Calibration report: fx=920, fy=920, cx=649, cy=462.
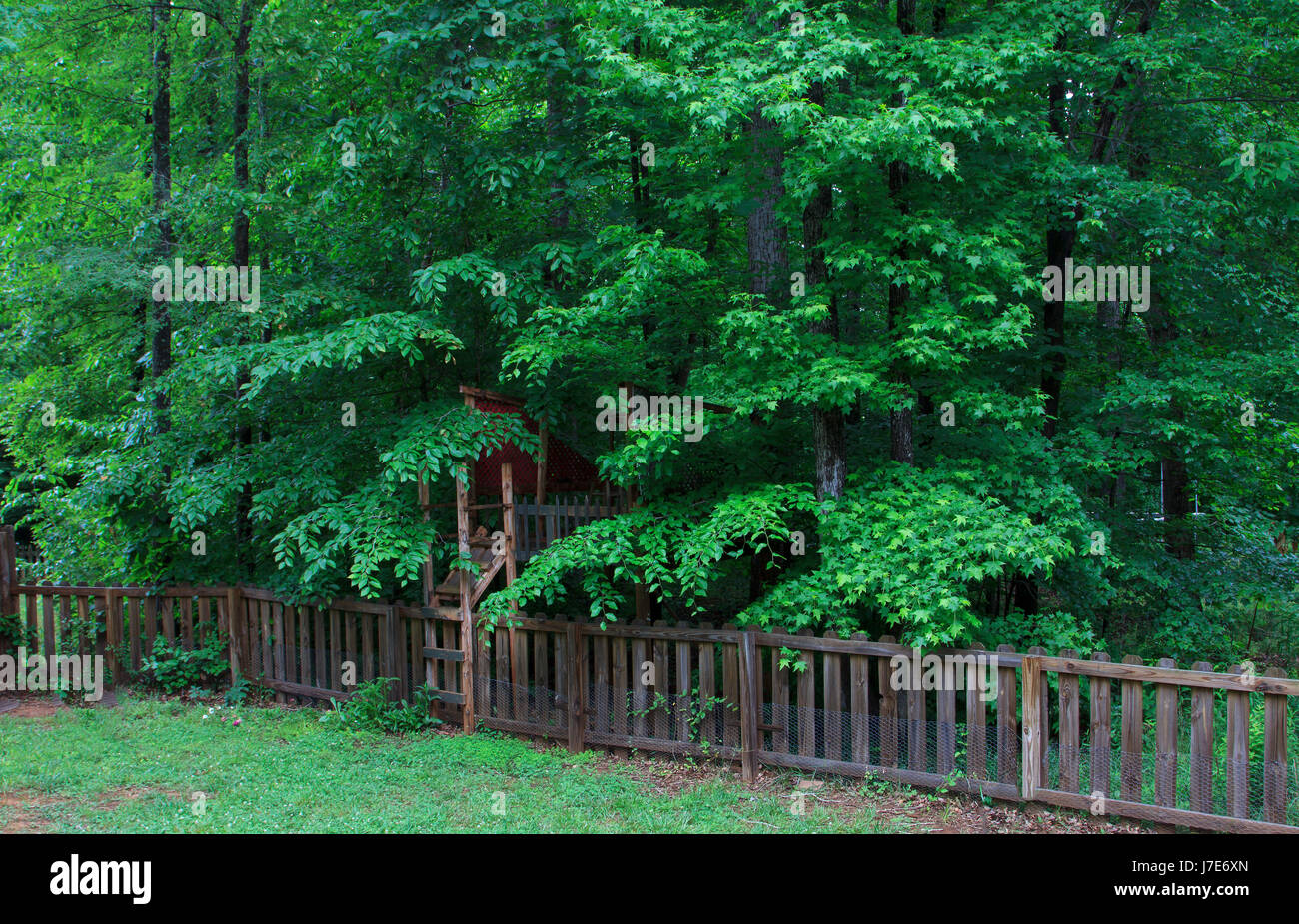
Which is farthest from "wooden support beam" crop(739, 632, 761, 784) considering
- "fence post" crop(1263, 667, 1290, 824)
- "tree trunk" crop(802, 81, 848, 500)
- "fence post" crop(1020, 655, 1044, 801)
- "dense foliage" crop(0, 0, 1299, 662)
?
"fence post" crop(1263, 667, 1290, 824)

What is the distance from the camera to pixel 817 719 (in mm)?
7172

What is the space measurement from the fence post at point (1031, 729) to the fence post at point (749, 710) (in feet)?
6.53

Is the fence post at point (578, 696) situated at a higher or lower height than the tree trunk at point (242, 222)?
lower

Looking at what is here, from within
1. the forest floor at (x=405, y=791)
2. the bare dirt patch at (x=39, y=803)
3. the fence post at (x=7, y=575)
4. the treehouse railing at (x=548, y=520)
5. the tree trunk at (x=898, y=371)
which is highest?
the tree trunk at (x=898, y=371)

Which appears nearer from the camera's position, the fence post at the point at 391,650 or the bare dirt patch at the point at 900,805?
the bare dirt patch at the point at 900,805

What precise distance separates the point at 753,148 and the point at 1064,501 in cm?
408

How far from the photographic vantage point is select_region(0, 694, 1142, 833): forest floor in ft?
20.4

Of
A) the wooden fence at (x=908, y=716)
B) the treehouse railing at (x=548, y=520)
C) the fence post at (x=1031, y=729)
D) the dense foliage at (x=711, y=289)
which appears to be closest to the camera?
the wooden fence at (x=908, y=716)

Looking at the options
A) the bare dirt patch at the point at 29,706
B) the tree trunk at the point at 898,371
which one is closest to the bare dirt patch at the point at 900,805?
the tree trunk at the point at 898,371

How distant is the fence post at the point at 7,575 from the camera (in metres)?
10.3

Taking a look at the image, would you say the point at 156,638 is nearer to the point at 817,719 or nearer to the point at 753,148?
the point at 817,719

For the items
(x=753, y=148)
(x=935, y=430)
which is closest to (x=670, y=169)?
(x=753, y=148)

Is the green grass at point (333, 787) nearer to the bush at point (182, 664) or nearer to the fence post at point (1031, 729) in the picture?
the fence post at point (1031, 729)

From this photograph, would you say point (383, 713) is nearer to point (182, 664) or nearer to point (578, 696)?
point (578, 696)
